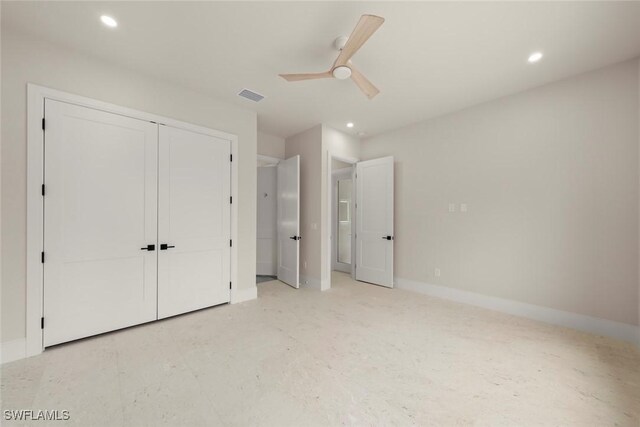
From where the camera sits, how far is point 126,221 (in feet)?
8.66

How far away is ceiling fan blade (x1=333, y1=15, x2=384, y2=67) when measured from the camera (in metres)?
1.67

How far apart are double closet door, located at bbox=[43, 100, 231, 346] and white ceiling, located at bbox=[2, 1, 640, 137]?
69 centimetres

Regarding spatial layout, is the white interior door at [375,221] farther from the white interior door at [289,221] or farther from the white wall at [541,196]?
the white interior door at [289,221]

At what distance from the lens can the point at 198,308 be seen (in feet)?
10.4

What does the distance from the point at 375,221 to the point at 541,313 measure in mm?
2544

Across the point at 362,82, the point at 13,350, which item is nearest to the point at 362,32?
the point at 362,82

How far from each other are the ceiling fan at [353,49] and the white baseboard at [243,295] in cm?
279

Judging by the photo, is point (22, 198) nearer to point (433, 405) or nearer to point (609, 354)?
point (433, 405)

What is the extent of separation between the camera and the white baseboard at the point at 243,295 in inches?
137

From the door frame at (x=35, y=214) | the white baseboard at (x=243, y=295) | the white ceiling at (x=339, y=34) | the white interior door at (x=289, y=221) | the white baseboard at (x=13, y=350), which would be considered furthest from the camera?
the white interior door at (x=289, y=221)

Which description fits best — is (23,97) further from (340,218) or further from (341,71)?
(340,218)

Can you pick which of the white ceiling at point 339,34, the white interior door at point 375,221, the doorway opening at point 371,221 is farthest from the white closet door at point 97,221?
the white interior door at point 375,221

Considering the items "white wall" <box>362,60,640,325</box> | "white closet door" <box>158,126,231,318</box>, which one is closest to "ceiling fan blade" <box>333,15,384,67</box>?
"white closet door" <box>158,126,231,318</box>

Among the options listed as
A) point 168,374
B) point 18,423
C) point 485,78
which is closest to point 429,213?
point 485,78
